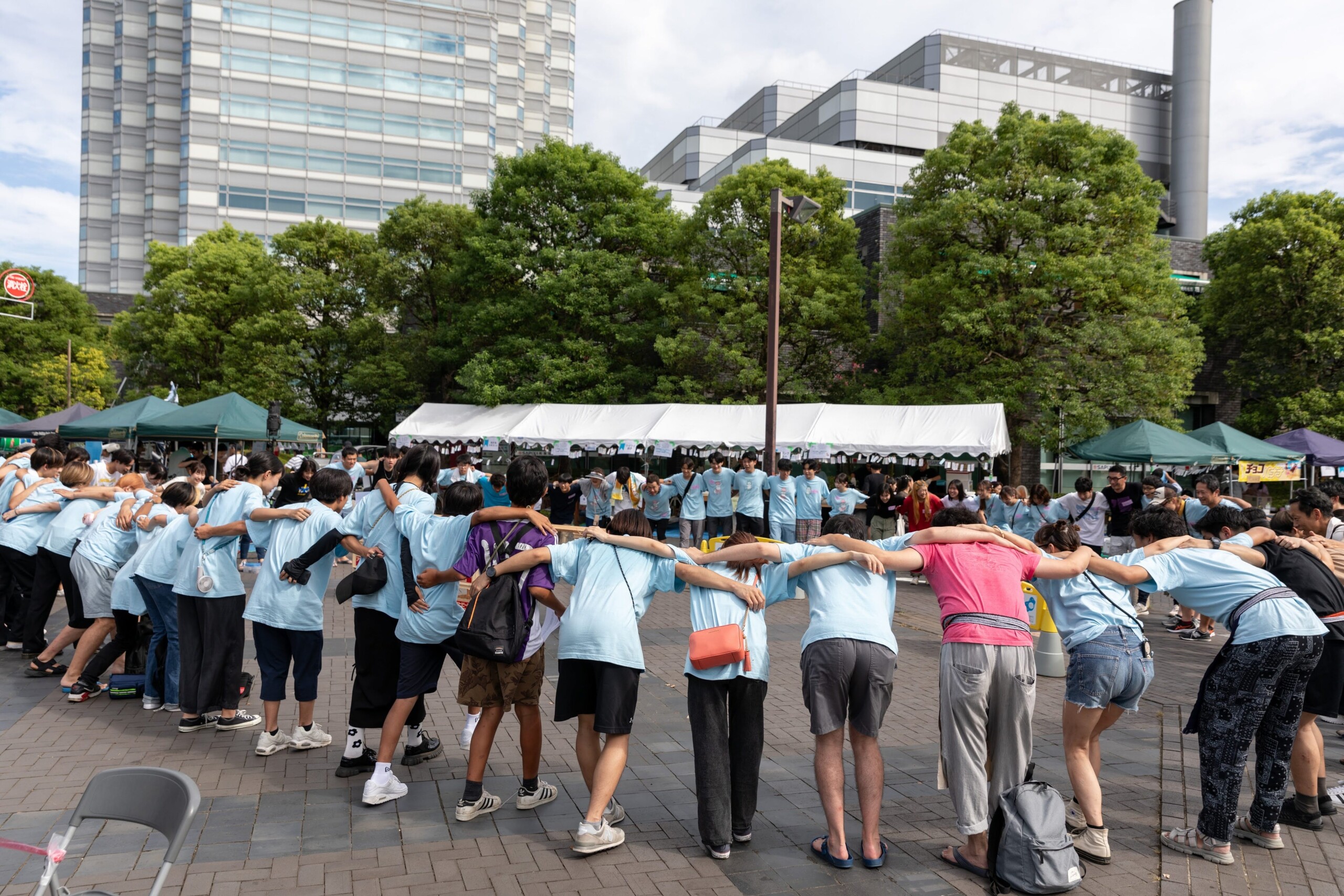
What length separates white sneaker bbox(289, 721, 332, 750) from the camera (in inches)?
205

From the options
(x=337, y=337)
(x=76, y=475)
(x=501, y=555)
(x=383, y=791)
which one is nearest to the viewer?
(x=501, y=555)

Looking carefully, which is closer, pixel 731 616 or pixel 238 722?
pixel 731 616

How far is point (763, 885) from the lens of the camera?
3.69m

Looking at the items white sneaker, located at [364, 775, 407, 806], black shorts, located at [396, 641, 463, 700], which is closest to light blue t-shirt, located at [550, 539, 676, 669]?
black shorts, located at [396, 641, 463, 700]

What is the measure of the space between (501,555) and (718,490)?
1007cm

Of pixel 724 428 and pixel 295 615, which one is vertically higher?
pixel 724 428

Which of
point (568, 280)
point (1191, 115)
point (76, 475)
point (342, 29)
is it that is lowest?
point (76, 475)

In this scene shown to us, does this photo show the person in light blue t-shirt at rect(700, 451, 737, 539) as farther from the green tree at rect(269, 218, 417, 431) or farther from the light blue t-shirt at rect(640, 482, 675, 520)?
the green tree at rect(269, 218, 417, 431)

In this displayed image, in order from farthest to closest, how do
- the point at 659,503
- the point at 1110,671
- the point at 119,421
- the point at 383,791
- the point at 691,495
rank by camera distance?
1. the point at 119,421
2. the point at 691,495
3. the point at 659,503
4. the point at 383,791
5. the point at 1110,671

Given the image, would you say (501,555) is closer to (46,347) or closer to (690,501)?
(690,501)

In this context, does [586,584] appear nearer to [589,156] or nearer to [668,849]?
[668,849]

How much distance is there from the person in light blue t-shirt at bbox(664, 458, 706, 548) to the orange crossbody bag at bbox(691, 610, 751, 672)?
10.2 m

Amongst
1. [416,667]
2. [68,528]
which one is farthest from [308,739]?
[68,528]

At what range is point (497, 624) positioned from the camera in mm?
4086
